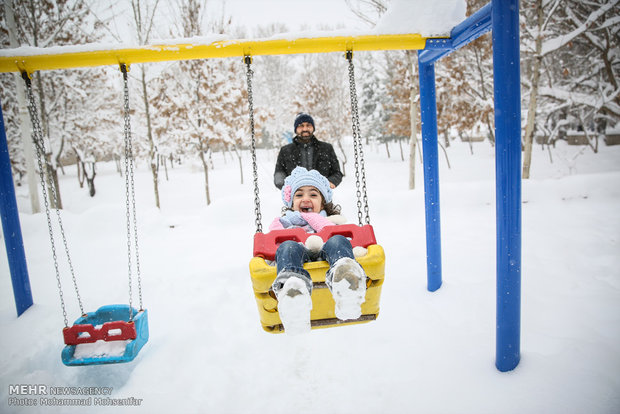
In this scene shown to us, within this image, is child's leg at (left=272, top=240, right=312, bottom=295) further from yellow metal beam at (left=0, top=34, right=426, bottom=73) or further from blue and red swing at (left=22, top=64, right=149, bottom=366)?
yellow metal beam at (left=0, top=34, right=426, bottom=73)

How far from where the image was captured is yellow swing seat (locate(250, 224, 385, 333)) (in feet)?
5.93

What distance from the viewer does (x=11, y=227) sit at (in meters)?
3.07

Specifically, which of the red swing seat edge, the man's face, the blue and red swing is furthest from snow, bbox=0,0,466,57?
the red swing seat edge

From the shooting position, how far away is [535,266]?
11.7 ft

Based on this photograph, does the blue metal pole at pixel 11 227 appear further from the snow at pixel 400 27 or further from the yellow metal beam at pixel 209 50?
the snow at pixel 400 27

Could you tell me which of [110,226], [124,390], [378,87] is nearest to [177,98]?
[110,226]

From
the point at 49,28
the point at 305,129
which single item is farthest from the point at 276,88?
the point at 305,129

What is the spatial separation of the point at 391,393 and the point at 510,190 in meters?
1.59

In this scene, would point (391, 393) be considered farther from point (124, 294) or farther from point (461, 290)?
point (124, 294)

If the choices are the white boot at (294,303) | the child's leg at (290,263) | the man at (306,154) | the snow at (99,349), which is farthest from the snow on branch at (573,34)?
the snow at (99,349)

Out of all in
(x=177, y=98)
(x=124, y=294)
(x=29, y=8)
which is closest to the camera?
(x=124, y=294)

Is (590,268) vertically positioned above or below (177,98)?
below

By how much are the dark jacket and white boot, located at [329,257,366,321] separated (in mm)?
1891

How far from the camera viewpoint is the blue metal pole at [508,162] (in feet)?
6.04
